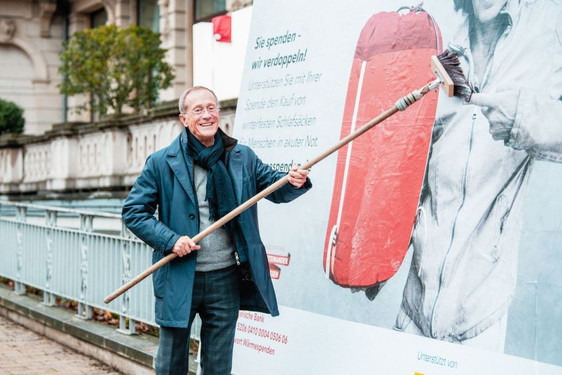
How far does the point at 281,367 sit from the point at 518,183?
1.83 m

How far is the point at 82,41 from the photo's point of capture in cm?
1962

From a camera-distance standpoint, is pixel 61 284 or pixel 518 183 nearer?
pixel 518 183

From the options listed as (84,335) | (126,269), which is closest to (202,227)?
(126,269)

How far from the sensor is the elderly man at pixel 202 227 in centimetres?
434

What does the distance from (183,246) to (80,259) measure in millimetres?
4468

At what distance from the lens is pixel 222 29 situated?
8727 mm

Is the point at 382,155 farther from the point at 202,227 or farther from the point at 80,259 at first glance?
the point at 80,259

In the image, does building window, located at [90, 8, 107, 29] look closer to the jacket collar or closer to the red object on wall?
the red object on wall

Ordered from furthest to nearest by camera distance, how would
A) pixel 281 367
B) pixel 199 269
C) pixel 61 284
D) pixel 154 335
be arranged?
pixel 61 284
pixel 154 335
pixel 281 367
pixel 199 269

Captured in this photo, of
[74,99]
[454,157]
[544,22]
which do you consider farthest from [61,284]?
[74,99]

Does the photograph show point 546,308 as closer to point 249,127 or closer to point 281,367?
point 281,367

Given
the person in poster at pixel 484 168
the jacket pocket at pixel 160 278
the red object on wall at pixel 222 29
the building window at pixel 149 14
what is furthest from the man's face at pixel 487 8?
the building window at pixel 149 14

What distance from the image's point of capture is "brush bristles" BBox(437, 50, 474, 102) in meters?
3.74

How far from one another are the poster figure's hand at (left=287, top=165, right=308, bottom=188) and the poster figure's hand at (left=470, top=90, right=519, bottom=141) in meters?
0.85
